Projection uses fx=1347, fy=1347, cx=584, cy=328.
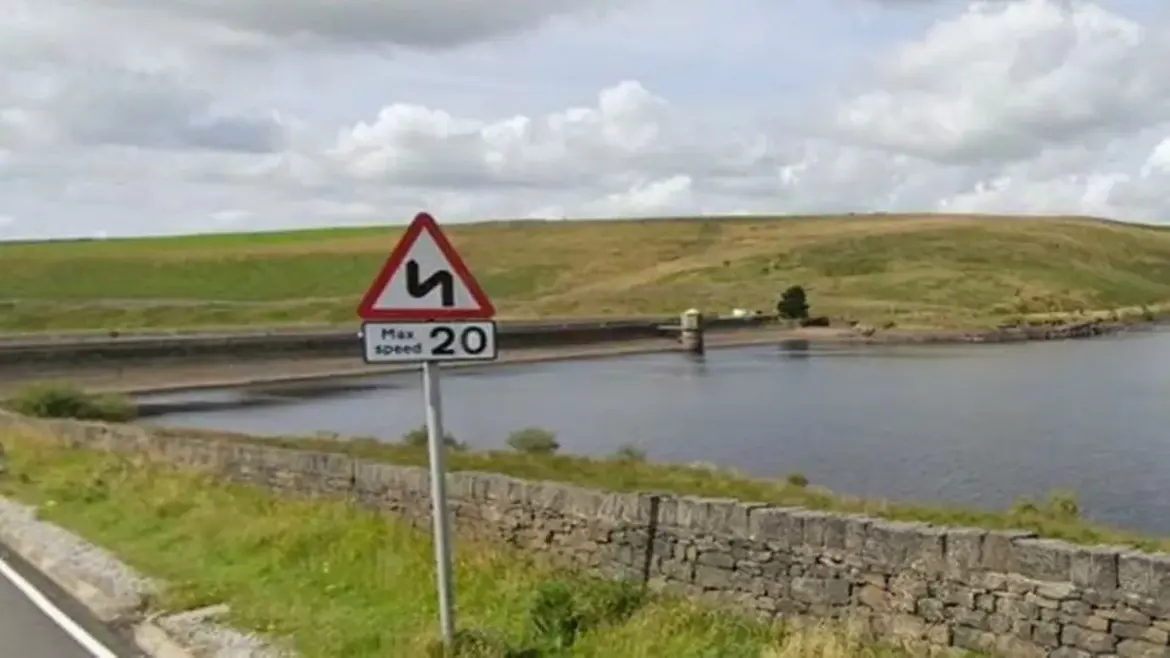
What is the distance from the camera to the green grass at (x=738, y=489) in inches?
495

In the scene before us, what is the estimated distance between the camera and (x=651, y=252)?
160125 mm

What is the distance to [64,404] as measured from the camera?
4153cm

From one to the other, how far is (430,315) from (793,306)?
327ft

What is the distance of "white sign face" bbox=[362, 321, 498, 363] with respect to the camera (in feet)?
25.0

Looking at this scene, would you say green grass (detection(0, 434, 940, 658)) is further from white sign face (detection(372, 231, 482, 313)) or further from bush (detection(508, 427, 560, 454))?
bush (detection(508, 427, 560, 454))

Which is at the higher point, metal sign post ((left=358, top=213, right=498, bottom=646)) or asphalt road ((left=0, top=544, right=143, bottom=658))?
metal sign post ((left=358, top=213, right=498, bottom=646))

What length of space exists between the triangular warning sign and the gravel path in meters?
2.51

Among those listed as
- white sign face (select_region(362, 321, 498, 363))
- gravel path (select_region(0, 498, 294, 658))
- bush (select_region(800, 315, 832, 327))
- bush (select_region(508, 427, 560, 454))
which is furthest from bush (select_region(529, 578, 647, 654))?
bush (select_region(800, 315, 832, 327))

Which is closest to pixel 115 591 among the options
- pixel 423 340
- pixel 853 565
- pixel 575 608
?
pixel 575 608

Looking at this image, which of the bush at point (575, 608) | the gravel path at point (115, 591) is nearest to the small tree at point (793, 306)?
the gravel path at point (115, 591)

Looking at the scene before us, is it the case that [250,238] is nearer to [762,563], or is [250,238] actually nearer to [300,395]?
[300,395]

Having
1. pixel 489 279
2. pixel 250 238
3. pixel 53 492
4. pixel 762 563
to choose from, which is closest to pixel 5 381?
pixel 53 492

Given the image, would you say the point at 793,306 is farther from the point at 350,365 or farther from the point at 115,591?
the point at 115,591

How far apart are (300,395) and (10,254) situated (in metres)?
103
